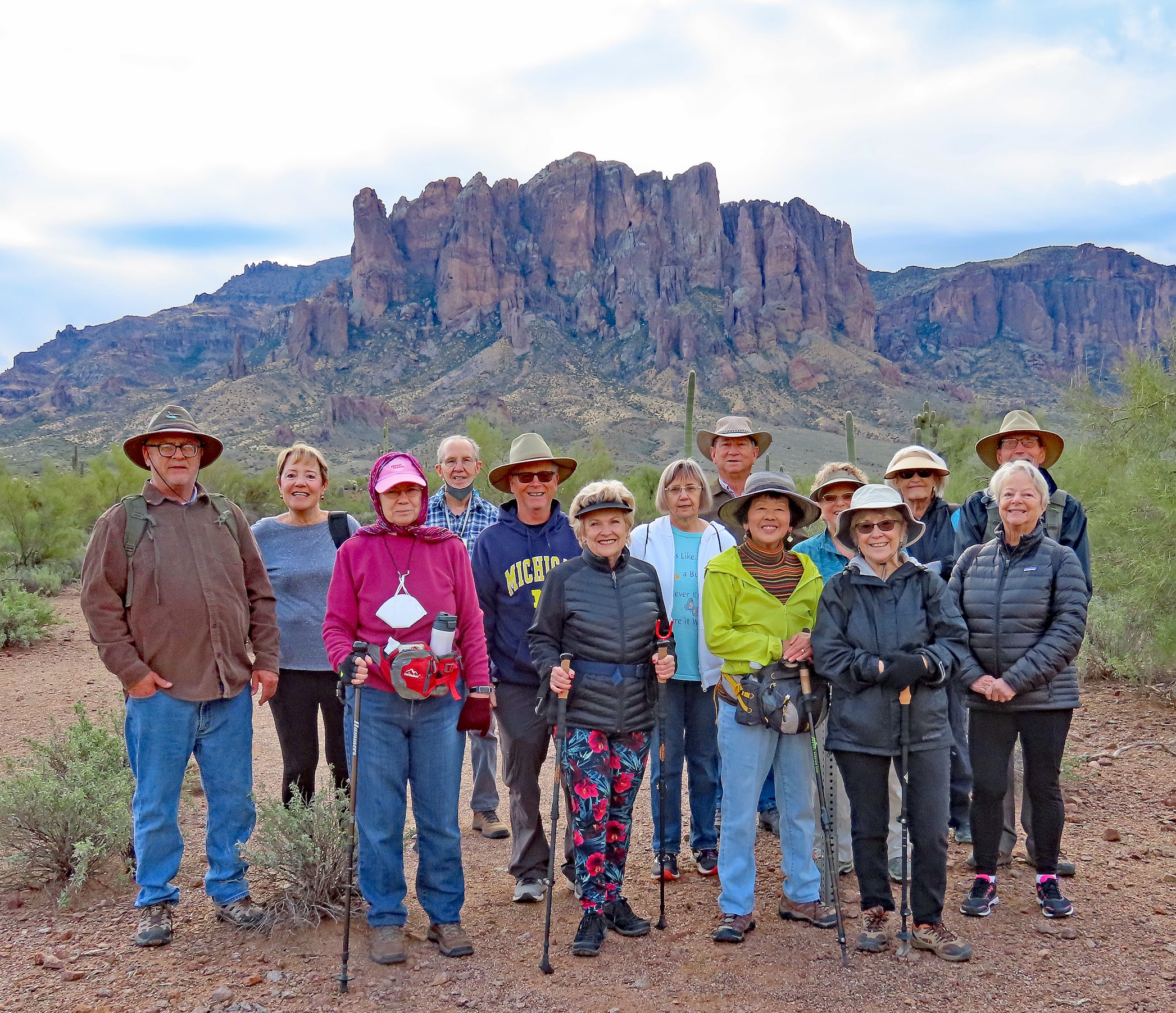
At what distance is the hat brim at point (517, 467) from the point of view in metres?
4.50

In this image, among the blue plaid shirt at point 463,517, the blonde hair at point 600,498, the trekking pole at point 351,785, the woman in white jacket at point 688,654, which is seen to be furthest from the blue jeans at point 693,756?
the blue plaid shirt at point 463,517

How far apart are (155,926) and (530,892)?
1.68 meters

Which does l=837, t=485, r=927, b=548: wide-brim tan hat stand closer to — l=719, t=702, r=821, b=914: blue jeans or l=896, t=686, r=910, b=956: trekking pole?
l=896, t=686, r=910, b=956: trekking pole

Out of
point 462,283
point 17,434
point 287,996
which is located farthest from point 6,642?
point 462,283

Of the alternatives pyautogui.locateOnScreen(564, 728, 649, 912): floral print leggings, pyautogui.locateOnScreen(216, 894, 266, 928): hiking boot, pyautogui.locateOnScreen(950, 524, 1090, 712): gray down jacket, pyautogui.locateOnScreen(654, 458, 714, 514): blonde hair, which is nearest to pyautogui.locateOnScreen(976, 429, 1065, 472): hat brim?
pyautogui.locateOnScreen(950, 524, 1090, 712): gray down jacket

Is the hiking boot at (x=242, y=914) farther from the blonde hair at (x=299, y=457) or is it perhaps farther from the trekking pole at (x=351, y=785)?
the blonde hair at (x=299, y=457)

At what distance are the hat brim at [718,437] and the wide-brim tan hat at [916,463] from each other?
→ 0.75m

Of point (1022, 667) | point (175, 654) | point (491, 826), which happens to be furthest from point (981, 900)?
point (175, 654)

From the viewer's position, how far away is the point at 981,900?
13.6ft

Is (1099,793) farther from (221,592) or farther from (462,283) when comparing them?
(462,283)

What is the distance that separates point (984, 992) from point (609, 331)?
111 meters

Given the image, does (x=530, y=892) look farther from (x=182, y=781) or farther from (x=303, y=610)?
(x=303, y=610)

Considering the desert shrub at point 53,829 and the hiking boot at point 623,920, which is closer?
the hiking boot at point 623,920

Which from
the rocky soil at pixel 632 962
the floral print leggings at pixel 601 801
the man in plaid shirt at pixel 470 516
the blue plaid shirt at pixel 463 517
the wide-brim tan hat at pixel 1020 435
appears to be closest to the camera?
the rocky soil at pixel 632 962
